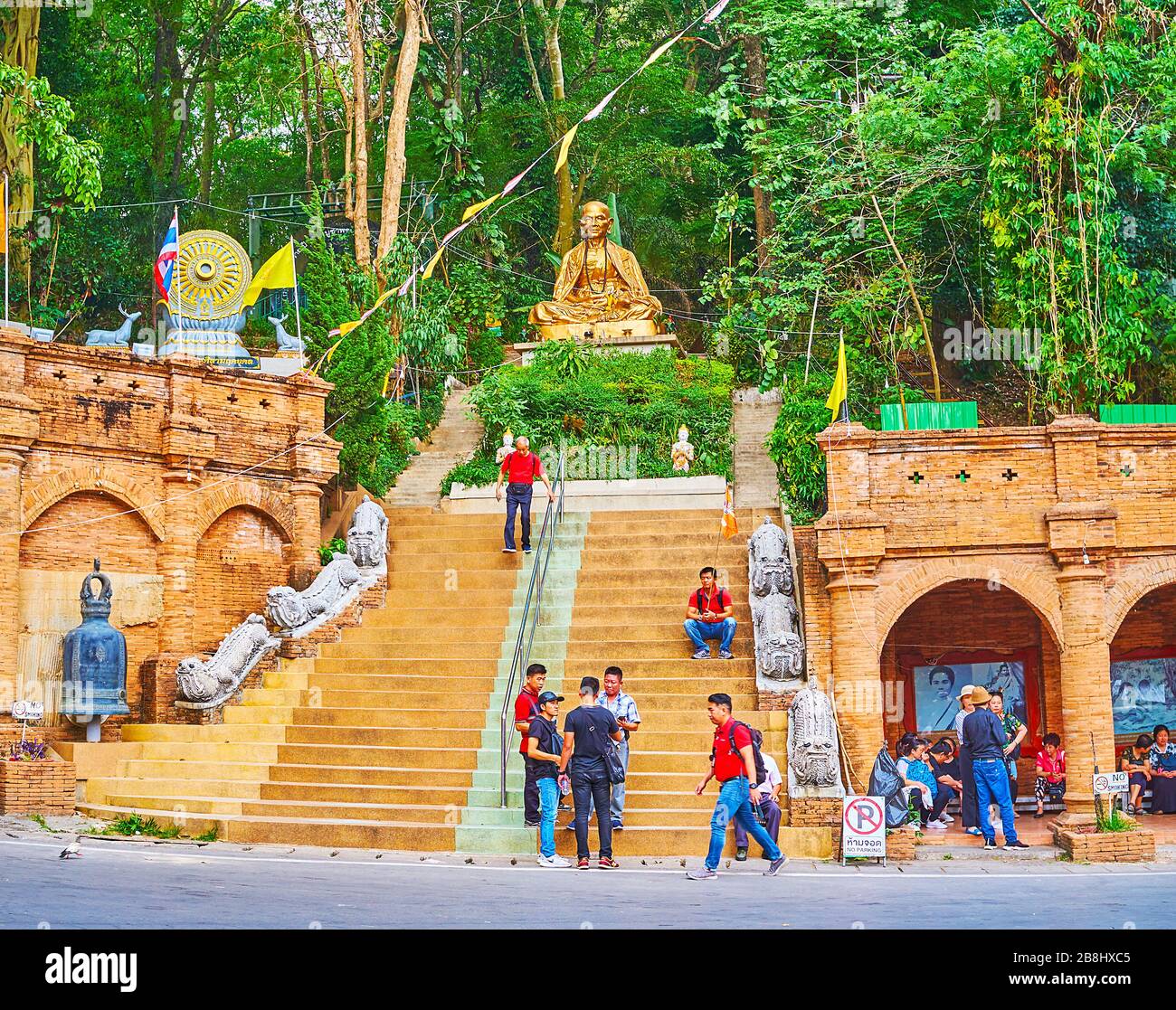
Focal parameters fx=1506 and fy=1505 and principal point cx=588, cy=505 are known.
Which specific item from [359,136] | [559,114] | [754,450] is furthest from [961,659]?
[559,114]

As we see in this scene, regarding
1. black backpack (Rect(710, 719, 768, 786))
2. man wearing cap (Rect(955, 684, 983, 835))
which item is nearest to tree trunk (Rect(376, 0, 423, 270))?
man wearing cap (Rect(955, 684, 983, 835))

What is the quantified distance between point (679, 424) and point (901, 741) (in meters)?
9.11

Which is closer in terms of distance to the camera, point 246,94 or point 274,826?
point 274,826

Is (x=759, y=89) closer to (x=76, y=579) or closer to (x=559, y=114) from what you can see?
(x=559, y=114)

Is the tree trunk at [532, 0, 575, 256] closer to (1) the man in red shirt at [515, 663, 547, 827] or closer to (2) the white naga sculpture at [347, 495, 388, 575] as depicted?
(2) the white naga sculpture at [347, 495, 388, 575]

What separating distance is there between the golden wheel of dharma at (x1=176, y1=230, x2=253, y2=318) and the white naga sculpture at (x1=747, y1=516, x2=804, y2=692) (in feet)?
26.9

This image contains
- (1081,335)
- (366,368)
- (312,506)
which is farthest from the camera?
(366,368)

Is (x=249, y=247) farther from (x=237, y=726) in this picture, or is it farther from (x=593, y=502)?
(x=237, y=726)

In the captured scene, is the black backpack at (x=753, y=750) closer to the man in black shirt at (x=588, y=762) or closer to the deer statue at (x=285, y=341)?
the man in black shirt at (x=588, y=762)

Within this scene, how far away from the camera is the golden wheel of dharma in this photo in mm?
20844

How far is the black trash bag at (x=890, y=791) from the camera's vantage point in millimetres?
14672

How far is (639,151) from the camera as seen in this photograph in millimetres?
33562

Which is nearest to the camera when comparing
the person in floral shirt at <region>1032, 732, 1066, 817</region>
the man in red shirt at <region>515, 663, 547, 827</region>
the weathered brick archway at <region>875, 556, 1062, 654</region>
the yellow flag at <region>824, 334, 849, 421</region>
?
the man in red shirt at <region>515, 663, 547, 827</region>

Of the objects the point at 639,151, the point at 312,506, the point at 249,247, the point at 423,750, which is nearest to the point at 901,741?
the point at 423,750
